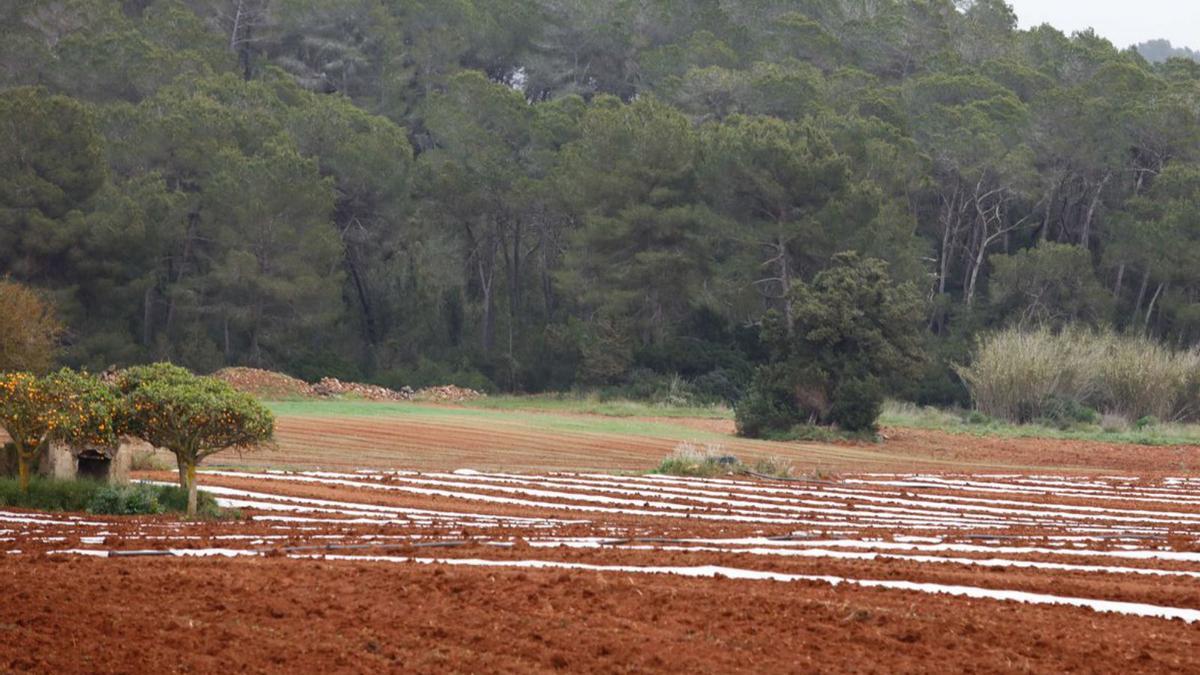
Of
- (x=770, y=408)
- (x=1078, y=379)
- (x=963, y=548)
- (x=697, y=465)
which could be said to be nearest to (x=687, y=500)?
(x=697, y=465)

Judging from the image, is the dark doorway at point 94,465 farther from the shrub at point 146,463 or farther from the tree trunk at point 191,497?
the shrub at point 146,463

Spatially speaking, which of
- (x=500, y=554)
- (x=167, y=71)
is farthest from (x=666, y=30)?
(x=500, y=554)

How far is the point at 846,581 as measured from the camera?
36.4 ft

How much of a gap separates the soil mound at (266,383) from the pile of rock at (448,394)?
4.87 meters

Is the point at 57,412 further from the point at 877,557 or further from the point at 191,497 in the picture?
the point at 877,557

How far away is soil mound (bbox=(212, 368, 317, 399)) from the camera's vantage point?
47781mm

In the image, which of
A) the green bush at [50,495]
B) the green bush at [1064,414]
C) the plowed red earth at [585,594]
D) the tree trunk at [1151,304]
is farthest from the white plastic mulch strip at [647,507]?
the tree trunk at [1151,304]

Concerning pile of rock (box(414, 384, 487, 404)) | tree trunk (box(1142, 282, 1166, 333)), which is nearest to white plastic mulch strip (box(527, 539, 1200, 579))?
pile of rock (box(414, 384, 487, 404))

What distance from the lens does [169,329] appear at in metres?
52.8

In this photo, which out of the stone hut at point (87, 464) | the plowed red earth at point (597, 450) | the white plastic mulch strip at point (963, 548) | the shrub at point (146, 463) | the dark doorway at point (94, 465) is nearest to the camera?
the white plastic mulch strip at point (963, 548)

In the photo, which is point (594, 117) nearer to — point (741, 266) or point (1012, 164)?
point (741, 266)

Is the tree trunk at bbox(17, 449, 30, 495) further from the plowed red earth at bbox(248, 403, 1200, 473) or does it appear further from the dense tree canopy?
the dense tree canopy

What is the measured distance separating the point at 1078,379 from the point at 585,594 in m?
40.9

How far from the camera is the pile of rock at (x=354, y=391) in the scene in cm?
5106
